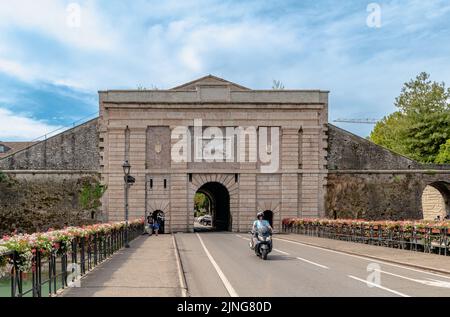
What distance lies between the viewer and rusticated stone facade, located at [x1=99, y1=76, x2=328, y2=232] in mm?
46531

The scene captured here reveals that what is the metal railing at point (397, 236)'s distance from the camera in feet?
73.0

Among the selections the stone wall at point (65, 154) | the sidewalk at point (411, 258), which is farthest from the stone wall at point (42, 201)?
the sidewalk at point (411, 258)

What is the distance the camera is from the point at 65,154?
4766cm

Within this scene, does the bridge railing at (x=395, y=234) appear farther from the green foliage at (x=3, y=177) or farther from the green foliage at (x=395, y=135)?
the green foliage at (x=395, y=135)

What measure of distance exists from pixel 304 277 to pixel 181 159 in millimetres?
32015

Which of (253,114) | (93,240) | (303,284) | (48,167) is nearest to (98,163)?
(48,167)

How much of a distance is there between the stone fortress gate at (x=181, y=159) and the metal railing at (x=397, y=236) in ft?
34.4

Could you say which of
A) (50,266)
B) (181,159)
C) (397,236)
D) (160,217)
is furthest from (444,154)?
(50,266)

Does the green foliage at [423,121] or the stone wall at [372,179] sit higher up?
the green foliage at [423,121]

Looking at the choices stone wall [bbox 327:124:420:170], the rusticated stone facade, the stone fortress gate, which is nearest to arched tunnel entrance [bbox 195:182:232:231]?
the rusticated stone facade

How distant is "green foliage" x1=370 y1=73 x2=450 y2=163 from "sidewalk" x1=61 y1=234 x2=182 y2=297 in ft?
155

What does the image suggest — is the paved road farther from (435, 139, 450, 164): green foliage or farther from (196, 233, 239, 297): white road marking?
→ (435, 139, 450, 164): green foliage

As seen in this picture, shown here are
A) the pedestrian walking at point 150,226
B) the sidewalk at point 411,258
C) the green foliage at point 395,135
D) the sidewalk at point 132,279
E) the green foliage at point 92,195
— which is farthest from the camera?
the green foliage at point 395,135

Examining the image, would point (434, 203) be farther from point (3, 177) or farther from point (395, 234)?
point (3, 177)
